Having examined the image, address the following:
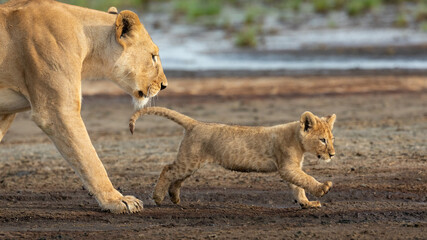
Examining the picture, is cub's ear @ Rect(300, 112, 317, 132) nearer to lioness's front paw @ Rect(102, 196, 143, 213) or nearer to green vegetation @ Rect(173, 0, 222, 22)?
lioness's front paw @ Rect(102, 196, 143, 213)

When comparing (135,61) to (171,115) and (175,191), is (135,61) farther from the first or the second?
(175,191)

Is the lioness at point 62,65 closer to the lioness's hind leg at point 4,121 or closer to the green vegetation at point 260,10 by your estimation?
the lioness's hind leg at point 4,121

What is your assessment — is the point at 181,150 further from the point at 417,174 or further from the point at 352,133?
the point at 352,133

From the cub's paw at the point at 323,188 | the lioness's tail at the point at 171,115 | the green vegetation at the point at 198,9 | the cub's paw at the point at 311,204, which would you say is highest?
the lioness's tail at the point at 171,115

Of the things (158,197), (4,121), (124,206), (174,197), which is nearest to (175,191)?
(174,197)

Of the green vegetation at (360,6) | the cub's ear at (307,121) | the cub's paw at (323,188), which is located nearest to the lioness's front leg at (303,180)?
the cub's paw at (323,188)

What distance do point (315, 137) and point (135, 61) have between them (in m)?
1.64

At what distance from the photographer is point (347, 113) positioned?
1298 cm

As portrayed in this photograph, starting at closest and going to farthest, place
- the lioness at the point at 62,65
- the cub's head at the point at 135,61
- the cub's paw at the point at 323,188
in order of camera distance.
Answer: the cub's paw at the point at 323,188, the lioness at the point at 62,65, the cub's head at the point at 135,61

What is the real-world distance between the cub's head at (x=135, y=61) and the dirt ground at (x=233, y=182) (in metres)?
0.99

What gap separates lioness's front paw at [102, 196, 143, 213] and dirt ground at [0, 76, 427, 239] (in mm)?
54

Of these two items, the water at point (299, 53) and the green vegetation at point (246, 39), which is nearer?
the water at point (299, 53)

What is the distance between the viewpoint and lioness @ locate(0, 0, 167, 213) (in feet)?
22.4

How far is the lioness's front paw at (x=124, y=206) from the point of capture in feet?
22.9
